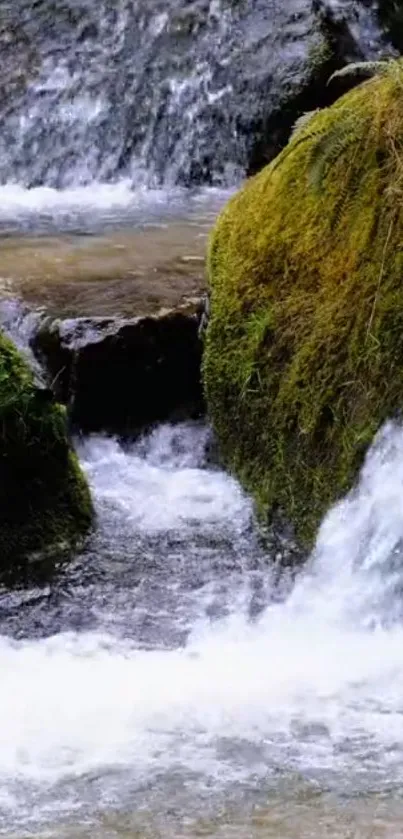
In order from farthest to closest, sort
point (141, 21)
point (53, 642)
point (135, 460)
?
point (141, 21) < point (135, 460) < point (53, 642)

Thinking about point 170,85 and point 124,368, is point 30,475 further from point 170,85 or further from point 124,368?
point 170,85

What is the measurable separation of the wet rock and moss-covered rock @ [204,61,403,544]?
0.20 m

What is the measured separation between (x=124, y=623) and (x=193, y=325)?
1.93 m

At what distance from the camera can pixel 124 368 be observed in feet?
20.4

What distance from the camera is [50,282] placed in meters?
6.79

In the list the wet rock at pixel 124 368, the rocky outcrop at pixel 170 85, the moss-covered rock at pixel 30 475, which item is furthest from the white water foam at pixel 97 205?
the moss-covered rock at pixel 30 475

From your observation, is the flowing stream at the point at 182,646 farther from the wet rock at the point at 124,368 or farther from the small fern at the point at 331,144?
the small fern at the point at 331,144

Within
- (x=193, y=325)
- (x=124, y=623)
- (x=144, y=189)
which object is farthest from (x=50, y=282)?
(x=144, y=189)

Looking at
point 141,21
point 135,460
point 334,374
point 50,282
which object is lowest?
point 135,460

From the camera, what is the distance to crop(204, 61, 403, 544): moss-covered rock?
5.09 metres

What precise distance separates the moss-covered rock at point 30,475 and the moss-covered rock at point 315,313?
849 millimetres

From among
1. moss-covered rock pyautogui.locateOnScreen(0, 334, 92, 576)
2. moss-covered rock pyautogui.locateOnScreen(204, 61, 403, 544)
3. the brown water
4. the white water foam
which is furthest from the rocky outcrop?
moss-covered rock pyautogui.locateOnScreen(0, 334, 92, 576)

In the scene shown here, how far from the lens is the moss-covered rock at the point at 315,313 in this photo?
509 cm

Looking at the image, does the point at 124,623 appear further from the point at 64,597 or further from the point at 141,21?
the point at 141,21
